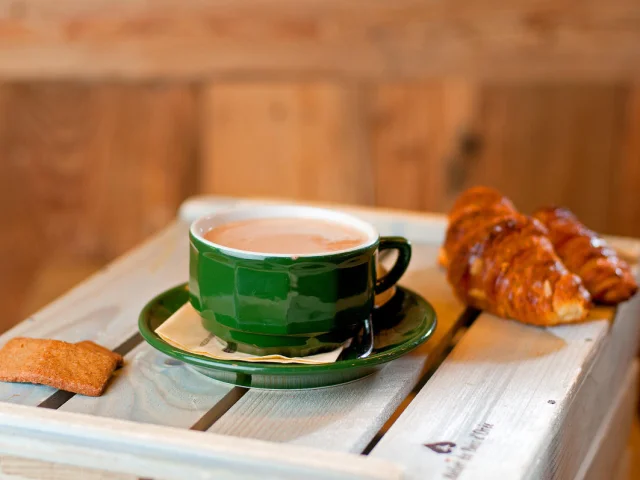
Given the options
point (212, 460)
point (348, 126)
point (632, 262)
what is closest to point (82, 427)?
point (212, 460)

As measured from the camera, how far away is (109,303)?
0.93 m

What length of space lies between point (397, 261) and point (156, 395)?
0.24 m

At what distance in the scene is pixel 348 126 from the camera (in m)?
1.98

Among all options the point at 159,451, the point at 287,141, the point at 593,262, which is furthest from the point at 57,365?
the point at 287,141

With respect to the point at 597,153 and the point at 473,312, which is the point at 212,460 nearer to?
the point at 473,312

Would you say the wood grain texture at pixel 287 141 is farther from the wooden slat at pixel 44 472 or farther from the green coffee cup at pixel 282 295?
the wooden slat at pixel 44 472

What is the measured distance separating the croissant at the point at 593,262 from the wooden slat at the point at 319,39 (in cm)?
96

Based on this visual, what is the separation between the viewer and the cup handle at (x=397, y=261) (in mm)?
794

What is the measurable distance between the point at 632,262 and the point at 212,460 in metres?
0.64

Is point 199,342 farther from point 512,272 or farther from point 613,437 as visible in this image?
point 613,437

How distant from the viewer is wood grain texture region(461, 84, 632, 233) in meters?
1.88

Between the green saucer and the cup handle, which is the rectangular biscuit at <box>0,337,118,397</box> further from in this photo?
the cup handle

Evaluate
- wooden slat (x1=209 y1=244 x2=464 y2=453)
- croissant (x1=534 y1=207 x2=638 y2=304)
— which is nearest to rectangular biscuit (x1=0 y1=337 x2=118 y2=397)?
wooden slat (x1=209 y1=244 x2=464 y2=453)

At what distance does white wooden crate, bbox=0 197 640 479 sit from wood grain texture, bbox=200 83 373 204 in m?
1.07
